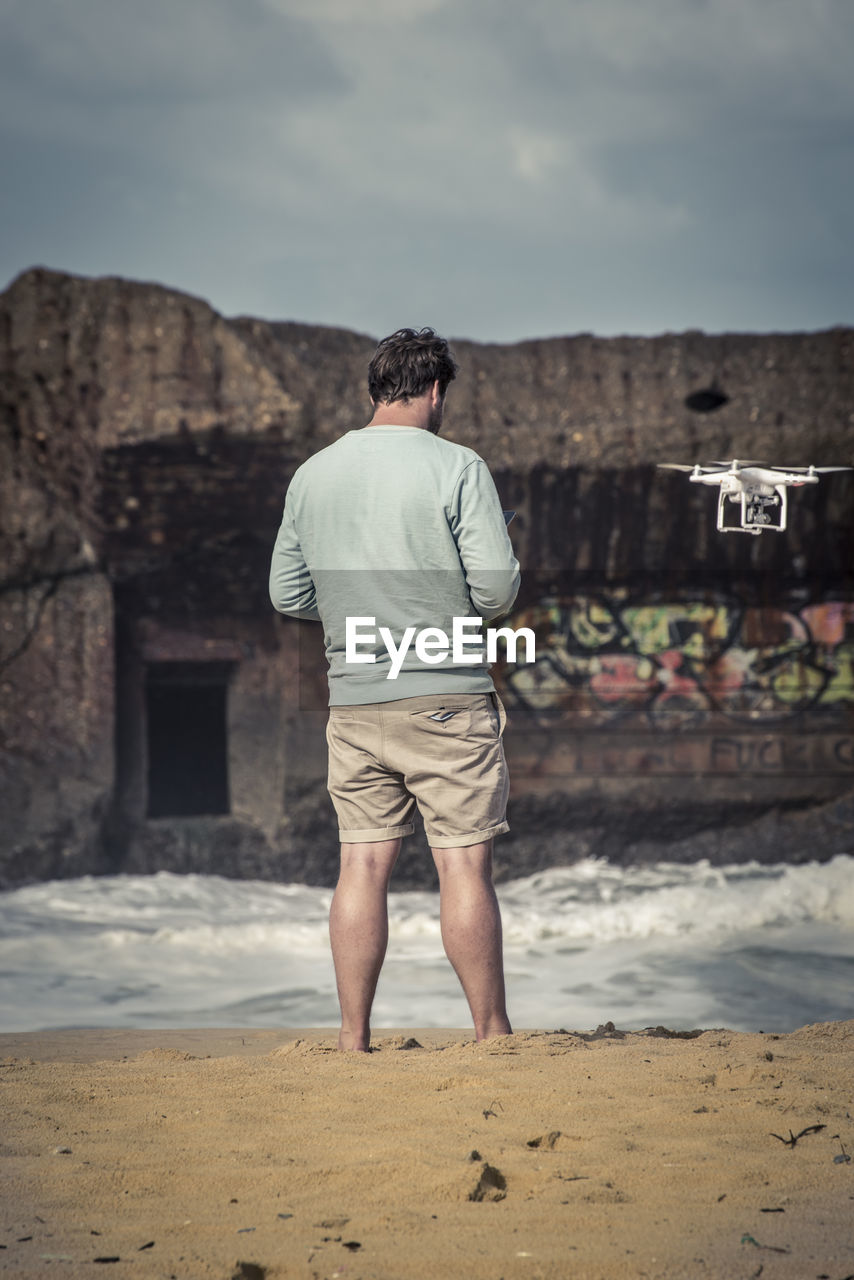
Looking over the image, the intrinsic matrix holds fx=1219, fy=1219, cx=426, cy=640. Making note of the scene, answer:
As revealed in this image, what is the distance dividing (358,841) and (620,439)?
585 cm

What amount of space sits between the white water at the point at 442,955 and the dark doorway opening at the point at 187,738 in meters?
0.63

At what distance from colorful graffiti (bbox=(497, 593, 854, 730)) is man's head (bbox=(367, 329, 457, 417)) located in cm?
563

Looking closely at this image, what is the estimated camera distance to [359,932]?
107 inches

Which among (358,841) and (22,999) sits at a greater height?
(358,841)

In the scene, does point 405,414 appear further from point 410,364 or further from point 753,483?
point 753,483

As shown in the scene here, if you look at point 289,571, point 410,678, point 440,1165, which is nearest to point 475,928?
point 410,678

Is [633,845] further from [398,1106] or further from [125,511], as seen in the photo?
[398,1106]

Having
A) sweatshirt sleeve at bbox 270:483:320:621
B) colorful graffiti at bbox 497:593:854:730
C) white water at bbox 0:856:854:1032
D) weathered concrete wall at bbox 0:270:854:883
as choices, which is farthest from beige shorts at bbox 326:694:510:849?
colorful graffiti at bbox 497:593:854:730

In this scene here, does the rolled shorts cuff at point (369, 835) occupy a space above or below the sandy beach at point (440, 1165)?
above

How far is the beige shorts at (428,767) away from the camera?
8.82 ft

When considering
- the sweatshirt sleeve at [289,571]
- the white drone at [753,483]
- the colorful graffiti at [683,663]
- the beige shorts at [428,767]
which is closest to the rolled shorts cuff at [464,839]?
the beige shorts at [428,767]

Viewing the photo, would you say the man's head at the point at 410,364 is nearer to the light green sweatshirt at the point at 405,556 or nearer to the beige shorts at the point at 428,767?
the light green sweatshirt at the point at 405,556

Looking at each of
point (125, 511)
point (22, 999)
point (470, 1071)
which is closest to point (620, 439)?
point (125, 511)

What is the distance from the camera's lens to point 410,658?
107 inches
